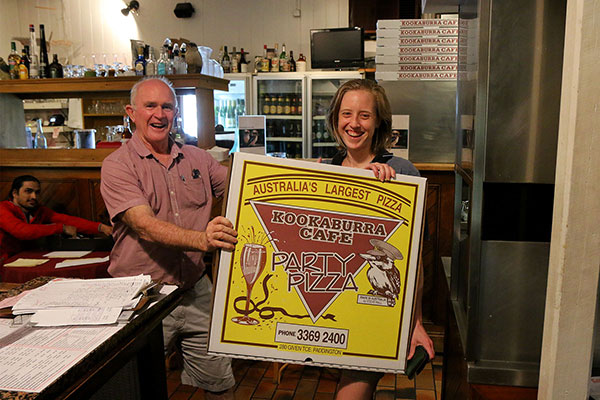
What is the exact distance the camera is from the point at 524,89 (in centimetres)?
147

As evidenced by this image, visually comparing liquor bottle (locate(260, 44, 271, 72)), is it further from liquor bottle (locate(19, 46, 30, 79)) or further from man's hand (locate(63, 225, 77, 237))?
man's hand (locate(63, 225, 77, 237))

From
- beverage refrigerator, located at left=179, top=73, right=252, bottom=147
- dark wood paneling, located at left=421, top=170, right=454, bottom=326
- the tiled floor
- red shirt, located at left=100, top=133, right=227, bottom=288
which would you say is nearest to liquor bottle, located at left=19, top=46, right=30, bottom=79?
beverage refrigerator, located at left=179, top=73, right=252, bottom=147

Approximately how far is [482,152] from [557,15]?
0.42m

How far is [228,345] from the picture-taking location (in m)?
1.49

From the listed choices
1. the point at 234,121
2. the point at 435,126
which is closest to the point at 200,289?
the point at 435,126

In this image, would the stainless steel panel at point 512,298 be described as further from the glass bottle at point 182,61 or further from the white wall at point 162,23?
the white wall at point 162,23

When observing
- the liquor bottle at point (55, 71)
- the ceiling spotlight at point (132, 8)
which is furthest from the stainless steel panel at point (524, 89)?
the ceiling spotlight at point (132, 8)

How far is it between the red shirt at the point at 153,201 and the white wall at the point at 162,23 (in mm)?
5628

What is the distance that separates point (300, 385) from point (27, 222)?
219 cm

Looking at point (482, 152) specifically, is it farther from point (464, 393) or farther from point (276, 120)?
point (276, 120)

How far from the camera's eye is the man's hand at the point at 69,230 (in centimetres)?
354

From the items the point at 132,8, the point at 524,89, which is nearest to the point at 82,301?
the point at 524,89

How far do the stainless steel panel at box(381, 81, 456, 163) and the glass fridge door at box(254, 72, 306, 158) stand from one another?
3174mm

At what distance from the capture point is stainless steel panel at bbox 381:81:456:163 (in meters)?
3.52
